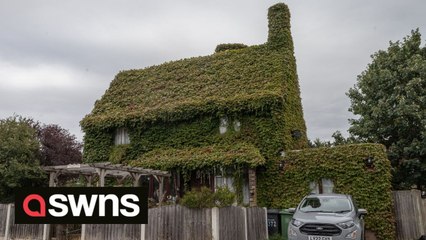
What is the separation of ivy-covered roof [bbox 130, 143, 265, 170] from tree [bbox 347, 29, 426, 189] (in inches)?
312

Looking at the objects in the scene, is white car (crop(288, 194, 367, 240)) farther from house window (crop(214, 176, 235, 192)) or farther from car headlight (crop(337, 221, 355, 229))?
house window (crop(214, 176, 235, 192))

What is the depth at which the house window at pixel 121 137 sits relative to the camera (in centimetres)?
2170

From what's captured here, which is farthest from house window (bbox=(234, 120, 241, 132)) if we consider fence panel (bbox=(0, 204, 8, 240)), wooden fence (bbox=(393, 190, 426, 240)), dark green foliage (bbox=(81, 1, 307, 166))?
fence panel (bbox=(0, 204, 8, 240))

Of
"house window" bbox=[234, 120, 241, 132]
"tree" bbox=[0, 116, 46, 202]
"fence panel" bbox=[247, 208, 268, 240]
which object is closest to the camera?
"fence panel" bbox=[247, 208, 268, 240]

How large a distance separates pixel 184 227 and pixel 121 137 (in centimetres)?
1155

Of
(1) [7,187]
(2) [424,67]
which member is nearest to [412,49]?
(2) [424,67]

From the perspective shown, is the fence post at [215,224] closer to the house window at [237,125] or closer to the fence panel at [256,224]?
the fence panel at [256,224]

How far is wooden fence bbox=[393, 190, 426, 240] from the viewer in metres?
14.6

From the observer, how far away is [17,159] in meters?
20.5

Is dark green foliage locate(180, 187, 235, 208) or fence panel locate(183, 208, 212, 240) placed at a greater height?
dark green foliage locate(180, 187, 235, 208)

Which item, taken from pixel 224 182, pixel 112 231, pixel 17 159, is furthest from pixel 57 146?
pixel 112 231

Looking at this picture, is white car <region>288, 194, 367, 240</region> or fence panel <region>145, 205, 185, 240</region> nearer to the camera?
white car <region>288, 194, 367, 240</region>

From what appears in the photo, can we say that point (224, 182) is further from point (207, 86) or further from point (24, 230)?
point (24, 230)

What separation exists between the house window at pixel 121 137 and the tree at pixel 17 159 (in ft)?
14.2
